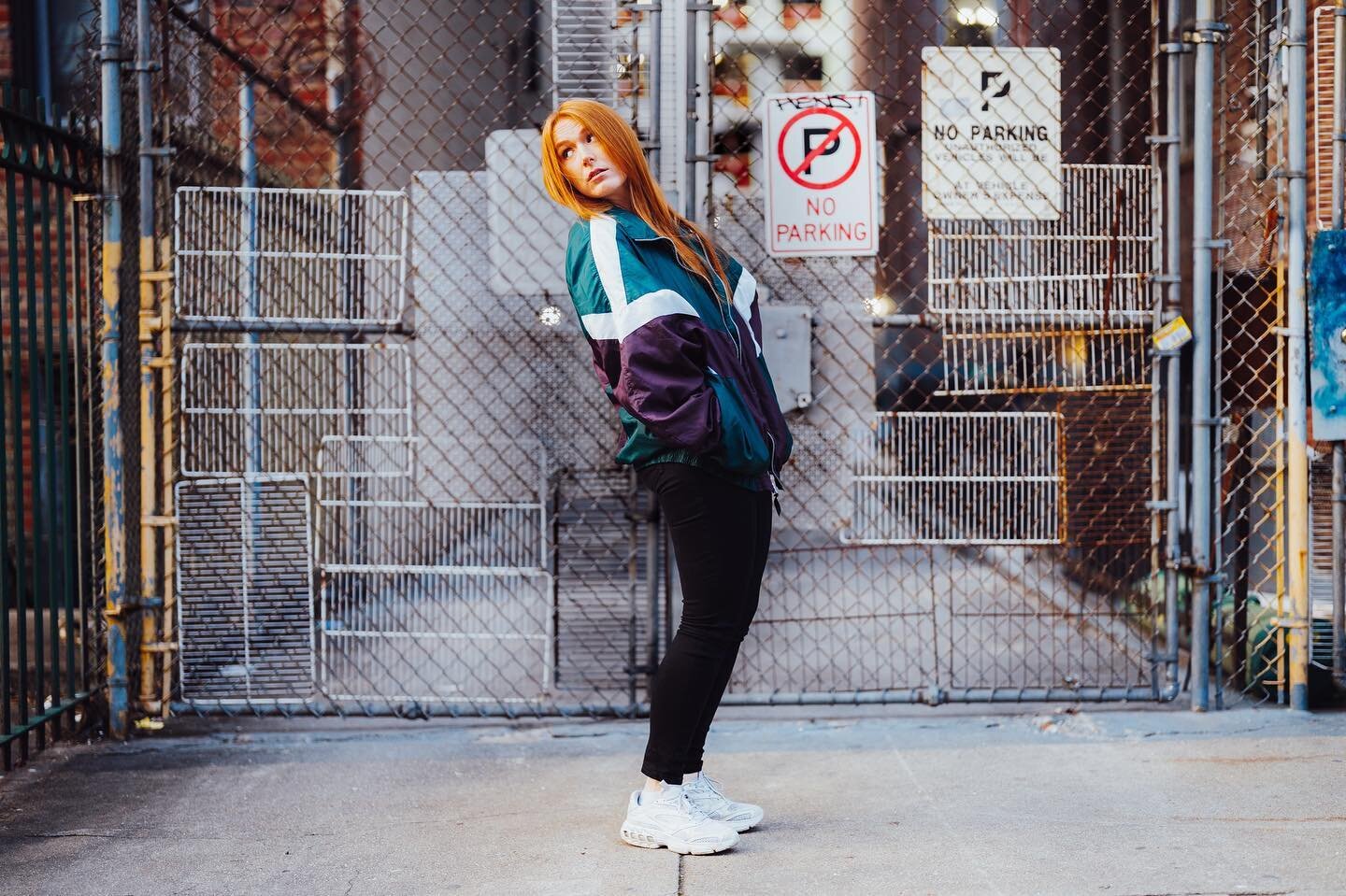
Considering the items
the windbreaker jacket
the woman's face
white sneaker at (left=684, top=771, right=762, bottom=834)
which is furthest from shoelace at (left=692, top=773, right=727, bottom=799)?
the woman's face

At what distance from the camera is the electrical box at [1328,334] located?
4270 millimetres

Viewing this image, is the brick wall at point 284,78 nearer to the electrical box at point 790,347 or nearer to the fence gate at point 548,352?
the fence gate at point 548,352

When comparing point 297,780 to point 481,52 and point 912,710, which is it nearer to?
point 912,710

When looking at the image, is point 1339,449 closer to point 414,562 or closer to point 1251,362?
point 1251,362

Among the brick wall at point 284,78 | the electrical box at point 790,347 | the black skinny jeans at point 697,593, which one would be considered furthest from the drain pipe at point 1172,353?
the brick wall at point 284,78

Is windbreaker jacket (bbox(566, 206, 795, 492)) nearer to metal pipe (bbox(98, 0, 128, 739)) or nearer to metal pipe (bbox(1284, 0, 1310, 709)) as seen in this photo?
metal pipe (bbox(98, 0, 128, 739))

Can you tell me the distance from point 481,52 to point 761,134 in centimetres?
100

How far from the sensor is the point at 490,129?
434 cm

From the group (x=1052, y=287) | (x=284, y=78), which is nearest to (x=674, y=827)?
(x=1052, y=287)

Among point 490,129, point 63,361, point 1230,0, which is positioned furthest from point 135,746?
point 1230,0

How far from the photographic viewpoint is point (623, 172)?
128 inches

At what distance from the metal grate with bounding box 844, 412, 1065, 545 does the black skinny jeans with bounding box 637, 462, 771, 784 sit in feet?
3.90

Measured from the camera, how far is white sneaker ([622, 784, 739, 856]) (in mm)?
3238

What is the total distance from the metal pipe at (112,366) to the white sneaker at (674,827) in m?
2.00
